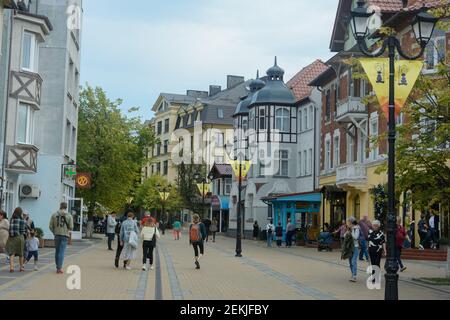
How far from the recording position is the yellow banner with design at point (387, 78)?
1395 centimetres

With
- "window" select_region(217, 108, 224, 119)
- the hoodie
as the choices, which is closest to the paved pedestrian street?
the hoodie

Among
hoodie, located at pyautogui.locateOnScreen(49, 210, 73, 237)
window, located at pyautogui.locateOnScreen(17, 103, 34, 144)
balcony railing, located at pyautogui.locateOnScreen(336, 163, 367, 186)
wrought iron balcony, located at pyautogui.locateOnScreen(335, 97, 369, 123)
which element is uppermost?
wrought iron balcony, located at pyautogui.locateOnScreen(335, 97, 369, 123)

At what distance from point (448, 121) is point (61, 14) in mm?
22914

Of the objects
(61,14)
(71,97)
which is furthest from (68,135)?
(61,14)

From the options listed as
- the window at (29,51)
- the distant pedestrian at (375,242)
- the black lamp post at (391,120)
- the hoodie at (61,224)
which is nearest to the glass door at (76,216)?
the window at (29,51)

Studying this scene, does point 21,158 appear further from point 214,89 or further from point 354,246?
point 214,89

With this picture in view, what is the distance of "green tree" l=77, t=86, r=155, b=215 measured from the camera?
153ft

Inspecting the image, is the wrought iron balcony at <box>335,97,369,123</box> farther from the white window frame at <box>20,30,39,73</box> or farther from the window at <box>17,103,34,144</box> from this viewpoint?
the window at <box>17,103,34,144</box>

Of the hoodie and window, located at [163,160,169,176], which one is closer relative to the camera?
the hoodie

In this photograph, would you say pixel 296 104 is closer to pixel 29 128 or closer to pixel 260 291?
pixel 29 128

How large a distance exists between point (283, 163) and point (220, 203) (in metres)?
17.9

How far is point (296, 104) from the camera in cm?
5659

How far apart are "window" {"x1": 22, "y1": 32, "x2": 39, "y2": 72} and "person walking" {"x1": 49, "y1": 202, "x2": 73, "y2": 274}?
11786 millimetres

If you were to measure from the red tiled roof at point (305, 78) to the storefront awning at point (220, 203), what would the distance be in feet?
53.5
